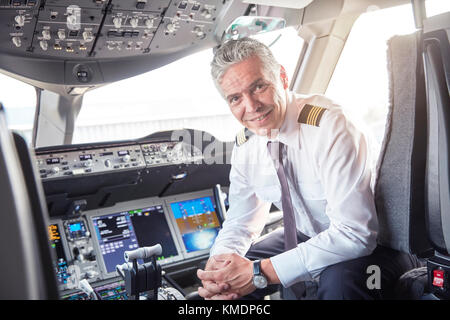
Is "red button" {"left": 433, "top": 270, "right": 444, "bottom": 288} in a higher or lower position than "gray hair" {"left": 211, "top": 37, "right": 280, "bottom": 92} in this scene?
lower

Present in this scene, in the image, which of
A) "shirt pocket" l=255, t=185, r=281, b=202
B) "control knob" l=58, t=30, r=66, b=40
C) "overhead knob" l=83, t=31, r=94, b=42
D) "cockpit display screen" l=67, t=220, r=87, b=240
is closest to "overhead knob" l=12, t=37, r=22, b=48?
"control knob" l=58, t=30, r=66, b=40

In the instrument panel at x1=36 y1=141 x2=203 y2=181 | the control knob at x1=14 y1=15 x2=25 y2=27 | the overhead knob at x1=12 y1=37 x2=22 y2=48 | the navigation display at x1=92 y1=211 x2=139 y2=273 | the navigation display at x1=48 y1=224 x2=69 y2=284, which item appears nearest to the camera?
the control knob at x1=14 y1=15 x2=25 y2=27

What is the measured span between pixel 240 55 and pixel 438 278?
0.98 meters

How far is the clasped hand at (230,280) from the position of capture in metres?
1.52

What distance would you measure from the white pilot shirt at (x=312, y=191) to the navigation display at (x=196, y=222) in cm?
79

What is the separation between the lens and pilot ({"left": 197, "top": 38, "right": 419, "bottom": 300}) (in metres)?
1.43

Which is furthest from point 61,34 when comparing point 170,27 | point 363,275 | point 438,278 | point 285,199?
point 438,278

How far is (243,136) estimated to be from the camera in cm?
193

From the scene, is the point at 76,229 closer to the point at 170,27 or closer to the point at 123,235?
the point at 123,235

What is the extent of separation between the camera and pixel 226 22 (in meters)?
2.30

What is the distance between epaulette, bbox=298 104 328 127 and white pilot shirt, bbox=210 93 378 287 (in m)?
0.02

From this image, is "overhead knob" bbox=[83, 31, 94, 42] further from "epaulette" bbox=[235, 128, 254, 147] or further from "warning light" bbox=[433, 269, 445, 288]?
"warning light" bbox=[433, 269, 445, 288]

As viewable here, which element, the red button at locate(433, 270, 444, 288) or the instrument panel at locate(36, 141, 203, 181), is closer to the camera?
the red button at locate(433, 270, 444, 288)

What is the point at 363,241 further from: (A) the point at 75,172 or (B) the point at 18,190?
(A) the point at 75,172
